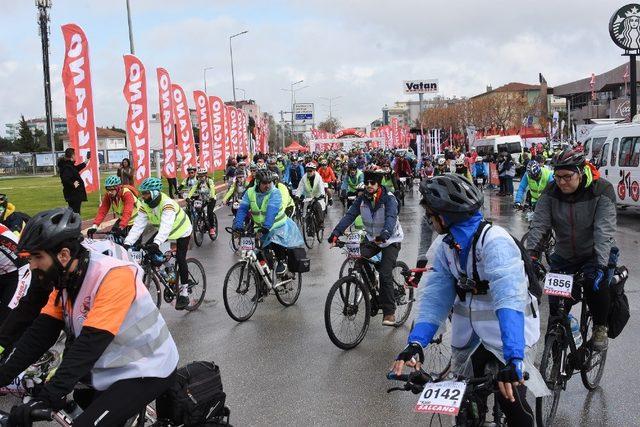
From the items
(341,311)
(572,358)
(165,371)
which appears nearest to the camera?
(165,371)

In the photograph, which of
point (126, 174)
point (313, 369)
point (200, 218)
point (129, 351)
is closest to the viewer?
point (129, 351)

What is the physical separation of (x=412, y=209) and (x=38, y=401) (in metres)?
19.5

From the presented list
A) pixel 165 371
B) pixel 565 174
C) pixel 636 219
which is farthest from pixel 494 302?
pixel 636 219

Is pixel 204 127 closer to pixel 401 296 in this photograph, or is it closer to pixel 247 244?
pixel 247 244

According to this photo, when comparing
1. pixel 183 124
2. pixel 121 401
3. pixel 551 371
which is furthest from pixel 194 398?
pixel 183 124

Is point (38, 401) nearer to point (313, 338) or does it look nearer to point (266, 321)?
point (313, 338)

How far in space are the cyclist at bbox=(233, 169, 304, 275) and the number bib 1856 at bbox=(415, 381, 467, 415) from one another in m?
5.72

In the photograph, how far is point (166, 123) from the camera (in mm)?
25047

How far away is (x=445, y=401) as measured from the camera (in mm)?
2734

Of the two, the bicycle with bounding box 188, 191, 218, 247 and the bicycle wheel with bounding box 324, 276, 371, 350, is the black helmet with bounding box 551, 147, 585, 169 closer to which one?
the bicycle wheel with bounding box 324, 276, 371, 350

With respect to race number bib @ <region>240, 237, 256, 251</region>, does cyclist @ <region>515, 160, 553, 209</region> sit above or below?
above

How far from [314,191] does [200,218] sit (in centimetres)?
259

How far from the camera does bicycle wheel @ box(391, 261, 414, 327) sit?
7518 mm

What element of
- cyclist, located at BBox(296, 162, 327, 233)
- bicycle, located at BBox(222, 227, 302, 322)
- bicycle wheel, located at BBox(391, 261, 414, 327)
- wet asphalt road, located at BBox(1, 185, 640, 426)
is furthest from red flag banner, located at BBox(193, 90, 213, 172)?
bicycle wheel, located at BBox(391, 261, 414, 327)
